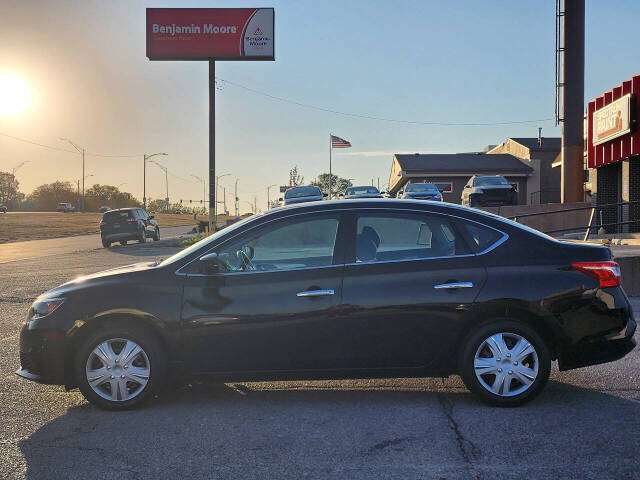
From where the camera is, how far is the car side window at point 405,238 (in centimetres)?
541

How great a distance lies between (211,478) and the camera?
12.8ft

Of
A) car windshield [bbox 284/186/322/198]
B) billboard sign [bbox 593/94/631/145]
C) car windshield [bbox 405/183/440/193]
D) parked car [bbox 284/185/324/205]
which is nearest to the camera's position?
billboard sign [bbox 593/94/631/145]

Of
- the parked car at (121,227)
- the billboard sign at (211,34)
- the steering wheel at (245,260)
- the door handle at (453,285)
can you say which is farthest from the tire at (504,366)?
the billboard sign at (211,34)

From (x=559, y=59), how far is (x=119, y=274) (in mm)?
30762

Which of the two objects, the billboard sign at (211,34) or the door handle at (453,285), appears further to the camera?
the billboard sign at (211,34)

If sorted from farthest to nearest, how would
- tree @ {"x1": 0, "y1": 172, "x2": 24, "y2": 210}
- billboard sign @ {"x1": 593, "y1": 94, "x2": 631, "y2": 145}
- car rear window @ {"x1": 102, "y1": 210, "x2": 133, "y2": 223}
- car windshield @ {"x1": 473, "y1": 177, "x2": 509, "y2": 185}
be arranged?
tree @ {"x1": 0, "y1": 172, "x2": 24, "y2": 210} → car rear window @ {"x1": 102, "y1": 210, "x2": 133, "y2": 223} → car windshield @ {"x1": 473, "y1": 177, "x2": 509, "y2": 185} → billboard sign @ {"x1": 593, "y1": 94, "x2": 631, "y2": 145}

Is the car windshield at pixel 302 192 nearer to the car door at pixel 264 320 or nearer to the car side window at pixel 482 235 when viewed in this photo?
the car side window at pixel 482 235

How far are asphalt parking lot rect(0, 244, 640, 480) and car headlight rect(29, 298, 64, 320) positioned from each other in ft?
2.41

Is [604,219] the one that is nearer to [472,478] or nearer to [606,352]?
[606,352]

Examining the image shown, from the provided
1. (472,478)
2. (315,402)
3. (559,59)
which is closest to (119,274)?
(315,402)

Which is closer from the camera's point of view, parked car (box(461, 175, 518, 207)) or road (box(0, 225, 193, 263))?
road (box(0, 225, 193, 263))

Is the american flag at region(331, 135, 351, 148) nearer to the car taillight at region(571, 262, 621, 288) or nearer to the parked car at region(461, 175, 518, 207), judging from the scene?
the parked car at region(461, 175, 518, 207)

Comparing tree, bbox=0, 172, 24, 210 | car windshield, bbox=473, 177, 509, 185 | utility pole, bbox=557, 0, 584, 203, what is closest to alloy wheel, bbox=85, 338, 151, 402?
car windshield, bbox=473, 177, 509, 185

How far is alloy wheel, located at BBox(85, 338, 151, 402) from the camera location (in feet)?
17.2
